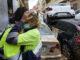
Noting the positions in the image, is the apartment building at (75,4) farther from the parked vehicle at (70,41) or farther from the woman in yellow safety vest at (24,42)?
the woman in yellow safety vest at (24,42)

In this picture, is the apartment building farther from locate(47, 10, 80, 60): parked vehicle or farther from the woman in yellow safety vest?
the woman in yellow safety vest

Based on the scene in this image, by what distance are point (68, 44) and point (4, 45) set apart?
202 inches

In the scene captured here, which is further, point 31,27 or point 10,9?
point 10,9

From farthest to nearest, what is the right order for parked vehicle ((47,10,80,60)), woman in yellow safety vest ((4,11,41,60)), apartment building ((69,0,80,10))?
Answer: apartment building ((69,0,80,10))
parked vehicle ((47,10,80,60))
woman in yellow safety vest ((4,11,41,60))

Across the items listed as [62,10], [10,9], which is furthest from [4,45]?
[62,10]

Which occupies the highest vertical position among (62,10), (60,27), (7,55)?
(7,55)

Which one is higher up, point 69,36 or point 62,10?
point 69,36

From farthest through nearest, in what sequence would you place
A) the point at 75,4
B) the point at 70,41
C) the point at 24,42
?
the point at 75,4
the point at 70,41
the point at 24,42

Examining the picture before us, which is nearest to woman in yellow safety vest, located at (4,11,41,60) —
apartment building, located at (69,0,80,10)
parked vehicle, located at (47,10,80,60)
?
parked vehicle, located at (47,10,80,60)

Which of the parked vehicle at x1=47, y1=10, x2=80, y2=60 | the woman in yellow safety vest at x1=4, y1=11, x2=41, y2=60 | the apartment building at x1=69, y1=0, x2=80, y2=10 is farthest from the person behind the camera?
the apartment building at x1=69, y1=0, x2=80, y2=10

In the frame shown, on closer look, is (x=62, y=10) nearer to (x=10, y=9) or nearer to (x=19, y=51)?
(x=10, y=9)

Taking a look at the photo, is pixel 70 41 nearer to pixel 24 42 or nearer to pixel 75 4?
pixel 24 42

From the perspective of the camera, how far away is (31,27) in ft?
13.0

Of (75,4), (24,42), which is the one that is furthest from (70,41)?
(75,4)
